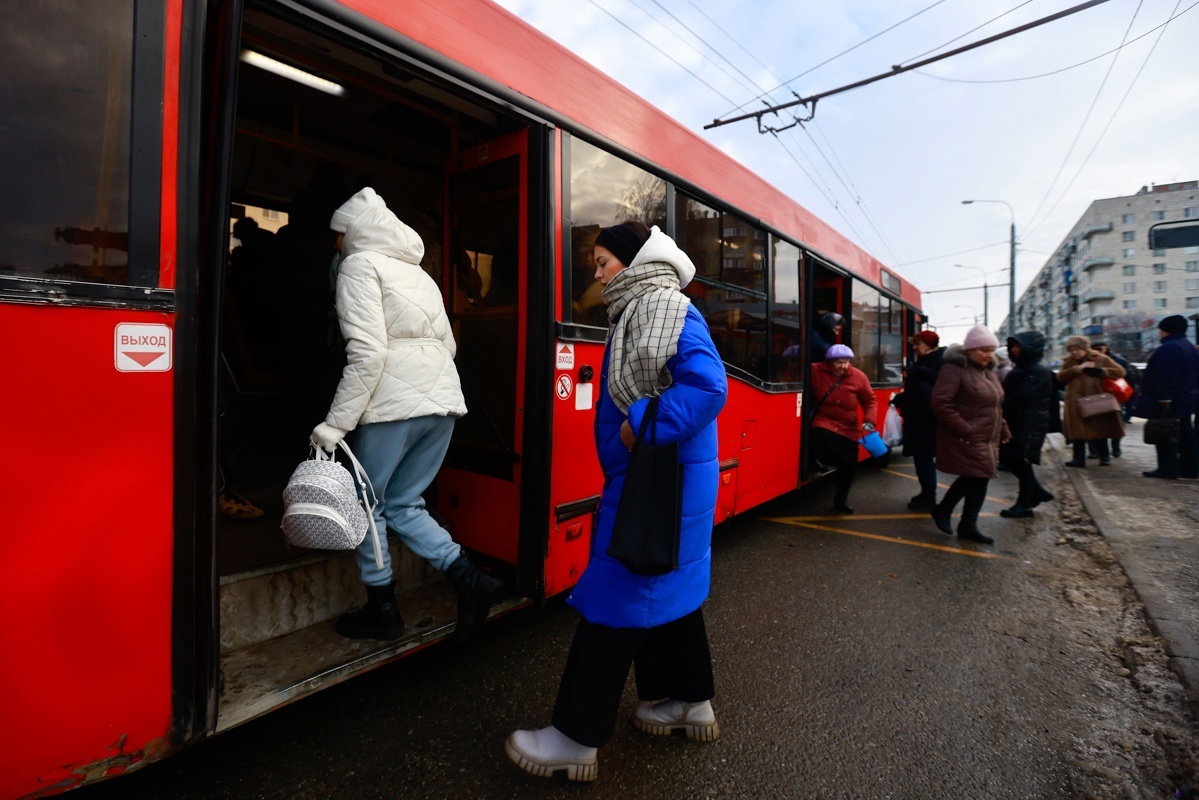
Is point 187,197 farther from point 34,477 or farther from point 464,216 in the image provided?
point 464,216

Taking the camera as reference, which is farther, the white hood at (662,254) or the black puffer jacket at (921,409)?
the black puffer jacket at (921,409)

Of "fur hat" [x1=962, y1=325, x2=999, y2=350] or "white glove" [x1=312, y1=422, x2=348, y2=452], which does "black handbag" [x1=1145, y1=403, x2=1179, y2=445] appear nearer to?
"fur hat" [x1=962, y1=325, x2=999, y2=350]

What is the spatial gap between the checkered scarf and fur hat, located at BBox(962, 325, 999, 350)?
3802 millimetres

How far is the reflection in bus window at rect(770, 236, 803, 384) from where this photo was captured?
17.1ft

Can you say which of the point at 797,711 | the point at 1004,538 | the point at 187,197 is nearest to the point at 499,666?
the point at 797,711

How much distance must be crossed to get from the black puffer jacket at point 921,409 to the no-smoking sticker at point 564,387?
4410 millimetres

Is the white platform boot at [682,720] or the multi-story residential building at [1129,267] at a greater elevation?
the multi-story residential building at [1129,267]

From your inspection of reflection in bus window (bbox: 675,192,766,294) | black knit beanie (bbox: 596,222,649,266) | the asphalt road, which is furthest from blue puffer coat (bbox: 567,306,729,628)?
reflection in bus window (bbox: 675,192,766,294)

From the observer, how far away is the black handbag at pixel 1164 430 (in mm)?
7590

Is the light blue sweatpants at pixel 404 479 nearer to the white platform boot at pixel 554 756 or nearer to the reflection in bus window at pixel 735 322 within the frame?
the white platform boot at pixel 554 756

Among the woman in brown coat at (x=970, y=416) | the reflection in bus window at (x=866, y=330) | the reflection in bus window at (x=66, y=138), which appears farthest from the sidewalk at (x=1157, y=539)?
the reflection in bus window at (x=66, y=138)

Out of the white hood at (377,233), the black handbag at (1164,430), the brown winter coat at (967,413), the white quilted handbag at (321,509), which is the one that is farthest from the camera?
the black handbag at (1164,430)

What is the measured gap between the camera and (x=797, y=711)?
263 centimetres

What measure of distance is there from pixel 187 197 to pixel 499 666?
226cm
